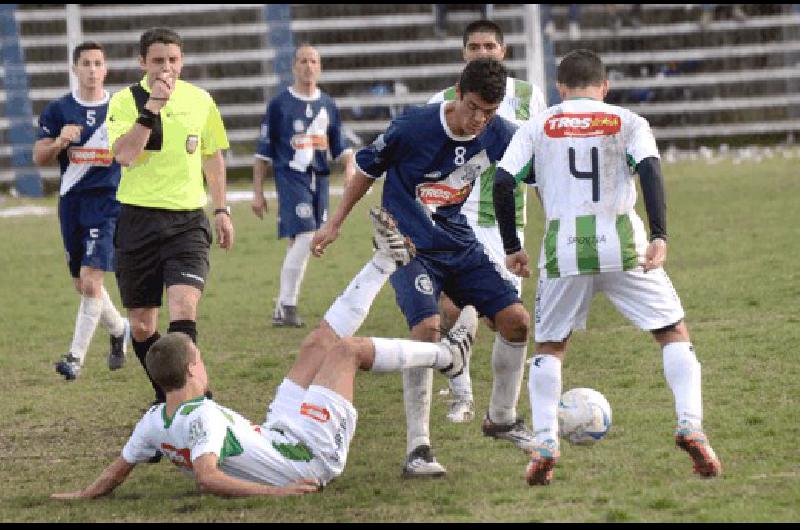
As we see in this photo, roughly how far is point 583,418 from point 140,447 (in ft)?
6.70

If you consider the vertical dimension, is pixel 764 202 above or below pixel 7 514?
below

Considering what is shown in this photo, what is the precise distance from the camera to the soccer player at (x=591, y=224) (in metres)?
6.70

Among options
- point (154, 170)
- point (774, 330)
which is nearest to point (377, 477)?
point (154, 170)

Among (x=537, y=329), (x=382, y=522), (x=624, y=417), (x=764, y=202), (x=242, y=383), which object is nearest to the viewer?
(x=382, y=522)

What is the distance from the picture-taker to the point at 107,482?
22.2 feet

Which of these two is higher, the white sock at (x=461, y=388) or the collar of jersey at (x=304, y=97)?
the collar of jersey at (x=304, y=97)

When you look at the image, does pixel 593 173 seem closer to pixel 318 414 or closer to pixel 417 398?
pixel 417 398

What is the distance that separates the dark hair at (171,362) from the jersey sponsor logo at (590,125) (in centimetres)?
196

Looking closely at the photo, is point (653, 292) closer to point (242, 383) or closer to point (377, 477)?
point (377, 477)

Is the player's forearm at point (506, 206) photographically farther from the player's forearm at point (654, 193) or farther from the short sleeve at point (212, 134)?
the short sleeve at point (212, 134)

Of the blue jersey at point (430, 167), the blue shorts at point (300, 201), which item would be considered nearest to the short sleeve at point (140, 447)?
the blue jersey at point (430, 167)

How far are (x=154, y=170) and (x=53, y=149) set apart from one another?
7.62ft

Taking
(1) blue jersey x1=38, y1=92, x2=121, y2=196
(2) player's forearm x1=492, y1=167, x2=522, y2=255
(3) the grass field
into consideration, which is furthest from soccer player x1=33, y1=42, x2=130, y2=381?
(2) player's forearm x1=492, y1=167, x2=522, y2=255

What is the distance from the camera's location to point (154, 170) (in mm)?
8633
